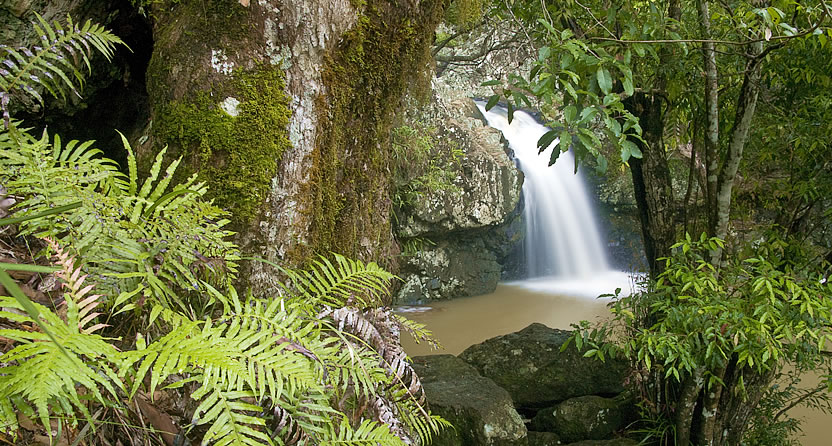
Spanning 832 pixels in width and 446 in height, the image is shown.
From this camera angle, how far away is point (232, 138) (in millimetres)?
1969

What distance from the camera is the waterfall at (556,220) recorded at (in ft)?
37.3

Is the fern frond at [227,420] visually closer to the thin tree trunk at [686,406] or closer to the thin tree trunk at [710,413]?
the thin tree trunk at [686,406]

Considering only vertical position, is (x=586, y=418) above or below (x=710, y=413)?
below

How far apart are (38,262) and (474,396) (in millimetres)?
3098

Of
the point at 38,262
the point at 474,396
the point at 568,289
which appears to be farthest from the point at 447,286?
the point at 38,262

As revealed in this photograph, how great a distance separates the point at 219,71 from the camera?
198cm

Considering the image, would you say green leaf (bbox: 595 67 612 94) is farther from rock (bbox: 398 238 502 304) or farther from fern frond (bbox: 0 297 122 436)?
rock (bbox: 398 238 502 304)

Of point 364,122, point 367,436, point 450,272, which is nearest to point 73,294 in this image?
point 367,436

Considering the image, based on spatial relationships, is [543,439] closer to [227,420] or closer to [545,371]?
[545,371]

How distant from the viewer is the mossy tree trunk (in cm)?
197

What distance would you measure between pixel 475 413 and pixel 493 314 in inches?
A: 196

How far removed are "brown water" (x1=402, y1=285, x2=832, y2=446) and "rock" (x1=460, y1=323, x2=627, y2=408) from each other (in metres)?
1.77

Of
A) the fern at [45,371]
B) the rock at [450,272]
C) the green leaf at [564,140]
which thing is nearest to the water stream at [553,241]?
the rock at [450,272]

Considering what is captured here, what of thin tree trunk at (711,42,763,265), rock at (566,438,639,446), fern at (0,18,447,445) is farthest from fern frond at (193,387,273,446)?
rock at (566,438,639,446)
